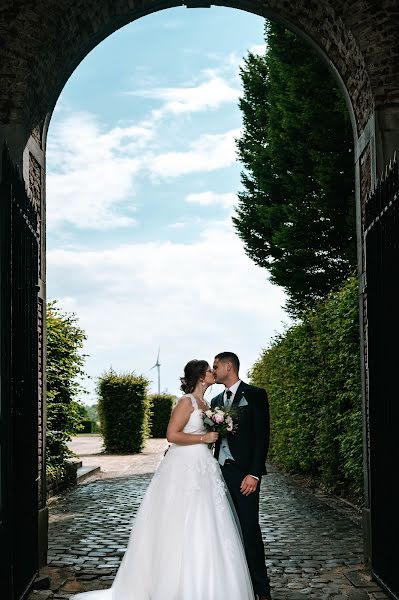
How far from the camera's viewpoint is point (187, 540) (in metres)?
6.00

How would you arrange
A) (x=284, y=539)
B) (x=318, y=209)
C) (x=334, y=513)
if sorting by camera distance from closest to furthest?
1. (x=284, y=539)
2. (x=334, y=513)
3. (x=318, y=209)

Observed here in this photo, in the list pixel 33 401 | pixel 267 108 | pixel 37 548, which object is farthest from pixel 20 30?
pixel 267 108

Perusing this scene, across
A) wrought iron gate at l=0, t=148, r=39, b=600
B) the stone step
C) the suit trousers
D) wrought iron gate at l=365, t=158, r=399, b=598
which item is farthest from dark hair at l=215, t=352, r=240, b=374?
the stone step

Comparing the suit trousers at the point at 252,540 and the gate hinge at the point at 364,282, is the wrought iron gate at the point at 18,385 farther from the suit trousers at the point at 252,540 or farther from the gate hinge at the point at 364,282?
the gate hinge at the point at 364,282

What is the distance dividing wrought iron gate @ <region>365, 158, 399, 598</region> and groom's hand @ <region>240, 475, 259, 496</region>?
1.10 m

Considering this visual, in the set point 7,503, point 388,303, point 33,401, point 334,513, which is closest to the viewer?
point 7,503

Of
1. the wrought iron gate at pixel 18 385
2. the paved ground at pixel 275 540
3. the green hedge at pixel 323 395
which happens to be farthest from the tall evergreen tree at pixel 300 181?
the wrought iron gate at pixel 18 385

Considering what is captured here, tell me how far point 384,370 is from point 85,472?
10543mm

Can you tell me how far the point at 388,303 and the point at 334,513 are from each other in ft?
18.5

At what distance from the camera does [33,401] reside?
Answer: 7.16 metres

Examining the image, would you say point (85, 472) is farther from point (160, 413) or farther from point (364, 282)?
point (160, 413)

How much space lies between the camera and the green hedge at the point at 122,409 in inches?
893

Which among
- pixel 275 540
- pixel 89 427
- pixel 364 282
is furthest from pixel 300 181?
pixel 89 427

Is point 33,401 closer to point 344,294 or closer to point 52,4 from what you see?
point 52,4
